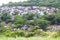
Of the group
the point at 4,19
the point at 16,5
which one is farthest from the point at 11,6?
the point at 4,19

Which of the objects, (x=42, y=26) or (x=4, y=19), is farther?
(x=4, y=19)

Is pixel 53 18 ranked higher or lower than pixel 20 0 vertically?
lower

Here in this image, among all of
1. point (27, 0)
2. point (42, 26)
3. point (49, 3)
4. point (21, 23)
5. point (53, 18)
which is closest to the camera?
point (42, 26)

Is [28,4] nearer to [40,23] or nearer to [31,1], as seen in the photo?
[31,1]

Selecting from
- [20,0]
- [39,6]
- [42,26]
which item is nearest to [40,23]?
[42,26]

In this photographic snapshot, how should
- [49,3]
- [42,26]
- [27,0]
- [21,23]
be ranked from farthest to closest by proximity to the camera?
[27,0] < [49,3] < [21,23] < [42,26]

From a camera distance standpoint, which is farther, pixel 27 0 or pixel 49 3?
pixel 27 0

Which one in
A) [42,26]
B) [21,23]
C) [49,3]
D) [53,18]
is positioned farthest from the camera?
[49,3]

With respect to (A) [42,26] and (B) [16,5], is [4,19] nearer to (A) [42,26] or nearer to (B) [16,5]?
(A) [42,26]

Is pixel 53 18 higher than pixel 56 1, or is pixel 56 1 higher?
pixel 56 1
